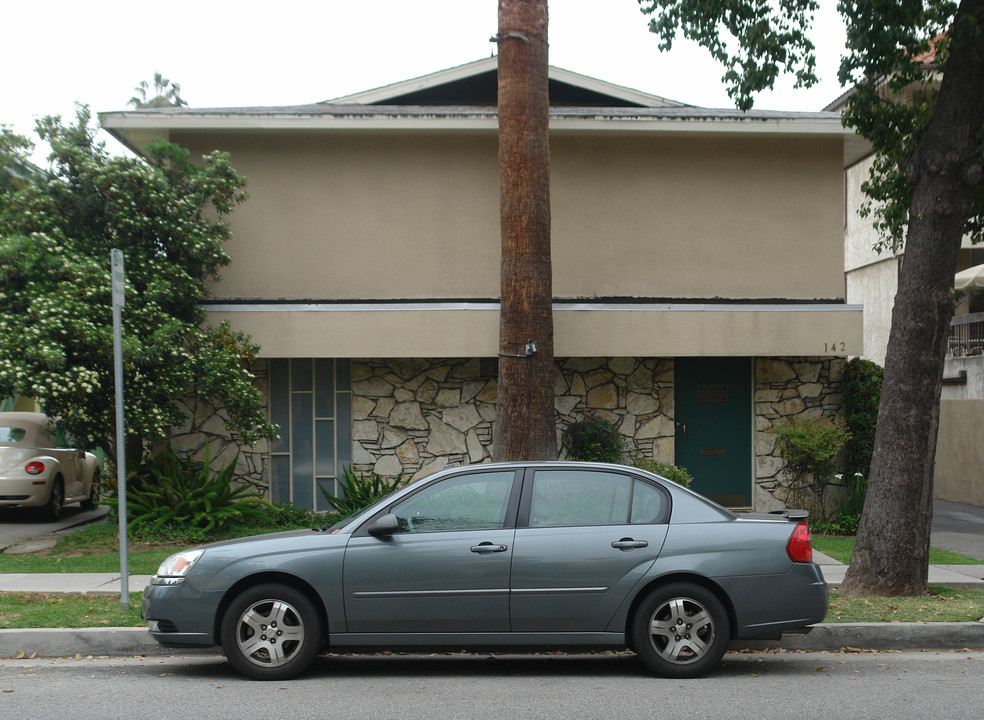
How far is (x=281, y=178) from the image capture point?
13.8 meters

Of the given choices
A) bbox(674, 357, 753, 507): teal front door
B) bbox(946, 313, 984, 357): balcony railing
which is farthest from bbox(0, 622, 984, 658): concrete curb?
bbox(946, 313, 984, 357): balcony railing

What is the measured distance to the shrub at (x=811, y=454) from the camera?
13312mm

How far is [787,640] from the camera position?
7652 millimetres

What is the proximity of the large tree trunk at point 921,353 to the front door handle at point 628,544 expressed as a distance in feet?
11.4

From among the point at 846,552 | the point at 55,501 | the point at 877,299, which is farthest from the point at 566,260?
the point at 877,299

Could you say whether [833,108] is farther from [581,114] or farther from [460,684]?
[460,684]

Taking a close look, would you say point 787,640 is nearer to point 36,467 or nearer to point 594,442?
point 594,442

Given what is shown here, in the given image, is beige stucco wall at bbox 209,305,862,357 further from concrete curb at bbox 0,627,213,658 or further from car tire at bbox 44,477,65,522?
concrete curb at bbox 0,627,213,658

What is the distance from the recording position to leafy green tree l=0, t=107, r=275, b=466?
428 inches

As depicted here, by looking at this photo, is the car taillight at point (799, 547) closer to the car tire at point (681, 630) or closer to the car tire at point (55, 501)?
the car tire at point (681, 630)

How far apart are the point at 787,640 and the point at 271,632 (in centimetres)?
400

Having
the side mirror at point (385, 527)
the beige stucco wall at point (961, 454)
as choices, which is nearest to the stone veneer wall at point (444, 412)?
the side mirror at point (385, 527)

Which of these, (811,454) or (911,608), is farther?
(811,454)

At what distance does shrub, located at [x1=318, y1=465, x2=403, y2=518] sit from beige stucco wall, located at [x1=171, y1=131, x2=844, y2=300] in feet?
8.51
